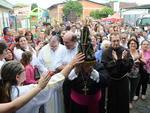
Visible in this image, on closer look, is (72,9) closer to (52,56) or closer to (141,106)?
(141,106)

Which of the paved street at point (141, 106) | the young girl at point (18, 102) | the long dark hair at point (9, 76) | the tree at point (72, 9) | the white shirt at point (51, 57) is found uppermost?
the tree at point (72, 9)

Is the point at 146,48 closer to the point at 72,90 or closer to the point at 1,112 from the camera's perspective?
the point at 72,90

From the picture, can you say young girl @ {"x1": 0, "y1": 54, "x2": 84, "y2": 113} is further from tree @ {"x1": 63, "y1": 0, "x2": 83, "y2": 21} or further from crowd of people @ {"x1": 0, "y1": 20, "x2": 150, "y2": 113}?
tree @ {"x1": 63, "y1": 0, "x2": 83, "y2": 21}

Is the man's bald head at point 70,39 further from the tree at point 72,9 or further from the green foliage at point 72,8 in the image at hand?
the green foliage at point 72,8

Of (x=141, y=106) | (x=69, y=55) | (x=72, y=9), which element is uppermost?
(x=72, y=9)

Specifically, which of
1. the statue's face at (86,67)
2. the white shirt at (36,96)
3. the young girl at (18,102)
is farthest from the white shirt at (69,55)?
the young girl at (18,102)

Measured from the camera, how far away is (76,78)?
4.04 m

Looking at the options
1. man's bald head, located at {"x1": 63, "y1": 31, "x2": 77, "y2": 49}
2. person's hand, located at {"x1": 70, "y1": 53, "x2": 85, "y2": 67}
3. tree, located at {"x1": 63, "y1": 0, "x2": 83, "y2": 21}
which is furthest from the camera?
tree, located at {"x1": 63, "y1": 0, "x2": 83, "y2": 21}

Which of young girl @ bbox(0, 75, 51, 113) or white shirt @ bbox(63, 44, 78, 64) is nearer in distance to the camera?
young girl @ bbox(0, 75, 51, 113)

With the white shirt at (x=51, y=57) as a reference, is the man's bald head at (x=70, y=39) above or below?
above

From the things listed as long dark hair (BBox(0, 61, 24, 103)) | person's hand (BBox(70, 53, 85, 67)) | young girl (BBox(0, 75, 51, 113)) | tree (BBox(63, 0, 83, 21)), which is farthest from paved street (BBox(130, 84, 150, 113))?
tree (BBox(63, 0, 83, 21))

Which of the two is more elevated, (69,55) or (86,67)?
(86,67)

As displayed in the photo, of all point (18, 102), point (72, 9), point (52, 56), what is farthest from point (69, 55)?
point (72, 9)

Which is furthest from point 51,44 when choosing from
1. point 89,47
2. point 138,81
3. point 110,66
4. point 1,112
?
point 1,112
